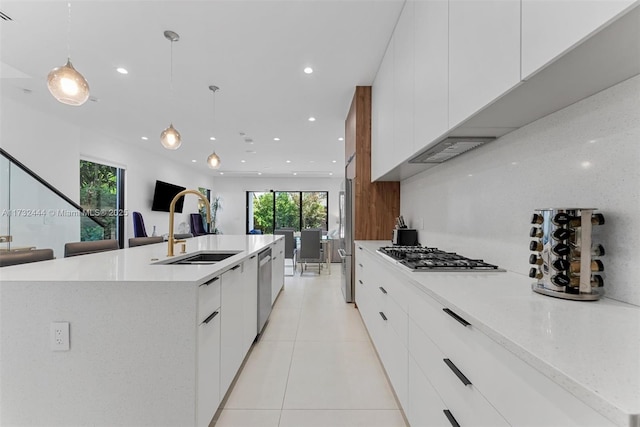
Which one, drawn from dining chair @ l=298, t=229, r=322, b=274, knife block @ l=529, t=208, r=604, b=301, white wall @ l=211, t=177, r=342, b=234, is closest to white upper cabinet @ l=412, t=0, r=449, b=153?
knife block @ l=529, t=208, r=604, b=301

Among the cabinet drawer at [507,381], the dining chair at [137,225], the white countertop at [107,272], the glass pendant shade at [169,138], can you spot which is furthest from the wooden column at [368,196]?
the dining chair at [137,225]

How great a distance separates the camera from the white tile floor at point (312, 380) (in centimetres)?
165

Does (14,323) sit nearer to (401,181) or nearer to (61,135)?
(401,181)

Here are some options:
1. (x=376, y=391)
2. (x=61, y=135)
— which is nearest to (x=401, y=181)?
(x=376, y=391)

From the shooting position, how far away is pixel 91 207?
5621 millimetres

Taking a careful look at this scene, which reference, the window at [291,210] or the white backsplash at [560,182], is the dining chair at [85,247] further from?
the window at [291,210]

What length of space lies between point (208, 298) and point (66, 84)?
1981 millimetres

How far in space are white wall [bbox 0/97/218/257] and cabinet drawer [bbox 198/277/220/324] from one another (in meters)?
4.35

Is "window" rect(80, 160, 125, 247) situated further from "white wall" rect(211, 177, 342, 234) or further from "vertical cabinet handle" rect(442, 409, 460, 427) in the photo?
"vertical cabinet handle" rect(442, 409, 460, 427)

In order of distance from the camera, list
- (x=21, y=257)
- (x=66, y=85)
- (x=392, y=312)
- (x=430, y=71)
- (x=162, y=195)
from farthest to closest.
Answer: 1. (x=162, y=195)
2. (x=66, y=85)
3. (x=21, y=257)
4. (x=392, y=312)
5. (x=430, y=71)

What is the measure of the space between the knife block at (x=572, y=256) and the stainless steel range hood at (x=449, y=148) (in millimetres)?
698

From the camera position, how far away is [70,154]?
195 inches

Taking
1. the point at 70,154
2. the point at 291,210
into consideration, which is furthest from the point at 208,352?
the point at 291,210

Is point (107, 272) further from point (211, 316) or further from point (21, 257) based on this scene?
point (21, 257)
